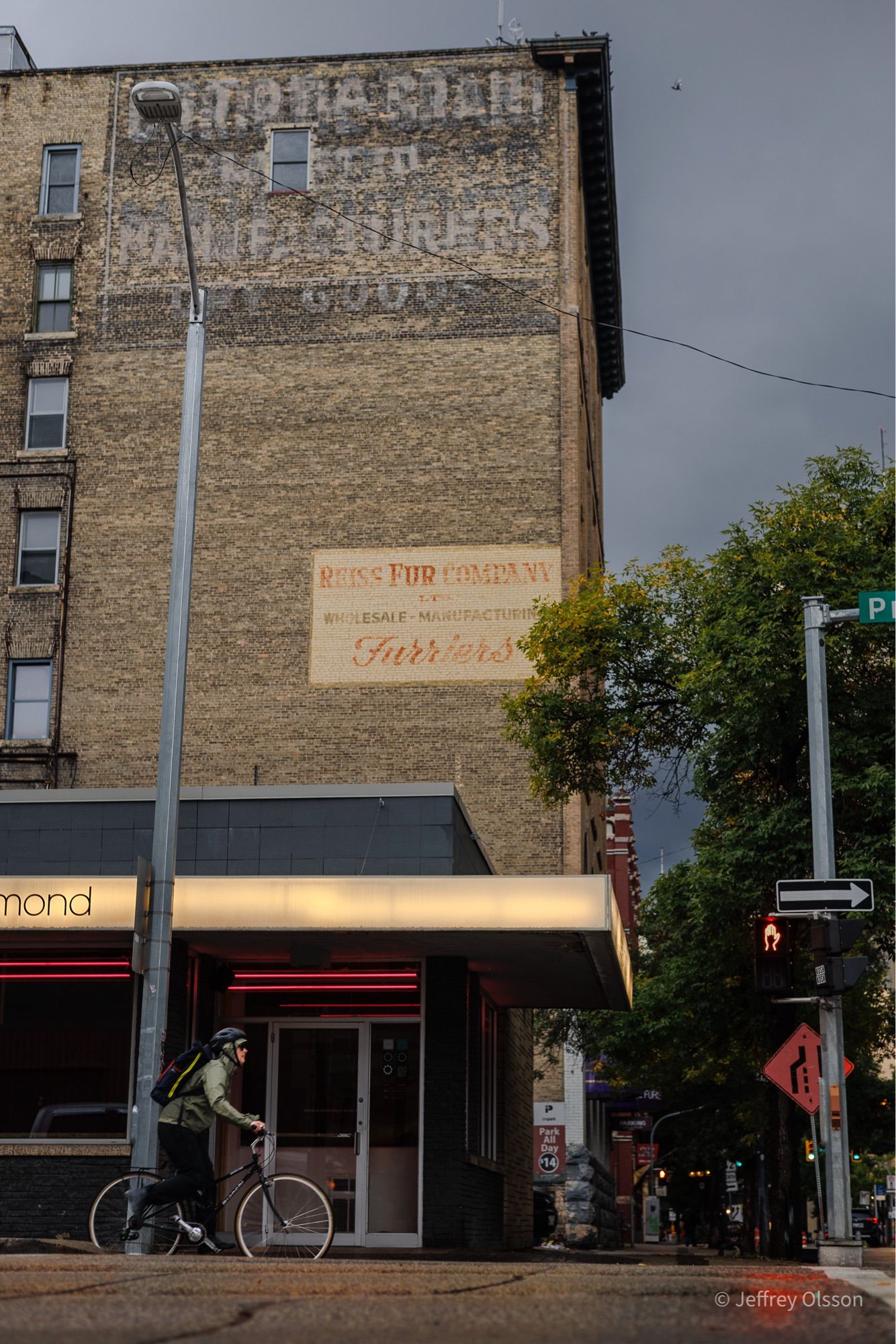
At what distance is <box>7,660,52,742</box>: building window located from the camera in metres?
36.8

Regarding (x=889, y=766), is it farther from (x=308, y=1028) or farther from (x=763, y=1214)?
(x=763, y=1214)

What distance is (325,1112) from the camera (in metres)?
20.1

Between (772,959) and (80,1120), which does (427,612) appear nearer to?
(80,1120)

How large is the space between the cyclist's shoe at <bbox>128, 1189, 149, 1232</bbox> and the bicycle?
1.3 inches

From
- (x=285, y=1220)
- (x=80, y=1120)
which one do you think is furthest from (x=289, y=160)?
(x=285, y=1220)

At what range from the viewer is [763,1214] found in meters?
43.5

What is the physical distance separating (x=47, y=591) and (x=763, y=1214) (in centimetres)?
2468

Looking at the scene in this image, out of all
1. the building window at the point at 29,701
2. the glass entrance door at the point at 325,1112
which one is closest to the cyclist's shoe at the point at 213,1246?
the glass entrance door at the point at 325,1112

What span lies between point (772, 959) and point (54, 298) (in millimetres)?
28014

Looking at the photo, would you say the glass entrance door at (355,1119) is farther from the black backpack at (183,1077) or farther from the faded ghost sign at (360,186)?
the faded ghost sign at (360,186)

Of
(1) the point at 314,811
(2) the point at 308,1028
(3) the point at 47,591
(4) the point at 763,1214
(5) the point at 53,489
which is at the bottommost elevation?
(4) the point at 763,1214

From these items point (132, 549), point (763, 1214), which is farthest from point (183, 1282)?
point (763, 1214)

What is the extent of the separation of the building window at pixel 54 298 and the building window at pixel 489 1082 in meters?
21.7

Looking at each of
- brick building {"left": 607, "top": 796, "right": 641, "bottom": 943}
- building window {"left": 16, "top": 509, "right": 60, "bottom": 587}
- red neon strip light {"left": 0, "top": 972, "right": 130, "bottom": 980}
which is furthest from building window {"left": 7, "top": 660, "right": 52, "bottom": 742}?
brick building {"left": 607, "top": 796, "right": 641, "bottom": 943}
